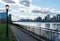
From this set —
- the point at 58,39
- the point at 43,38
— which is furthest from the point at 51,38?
the point at 43,38

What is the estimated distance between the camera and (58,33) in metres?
15.2

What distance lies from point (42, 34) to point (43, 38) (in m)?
0.57

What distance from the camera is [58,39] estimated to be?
50.5 ft

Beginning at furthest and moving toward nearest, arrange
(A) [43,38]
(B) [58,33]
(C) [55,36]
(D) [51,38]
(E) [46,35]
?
(A) [43,38] → (E) [46,35] → (D) [51,38] → (C) [55,36] → (B) [58,33]

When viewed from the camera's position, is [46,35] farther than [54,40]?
Yes

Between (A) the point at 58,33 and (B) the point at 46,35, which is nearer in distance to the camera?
(A) the point at 58,33

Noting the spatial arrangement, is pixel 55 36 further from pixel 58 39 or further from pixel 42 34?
pixel 42 34

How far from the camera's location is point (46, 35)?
1962cm

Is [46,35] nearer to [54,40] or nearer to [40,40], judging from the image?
[40,40]

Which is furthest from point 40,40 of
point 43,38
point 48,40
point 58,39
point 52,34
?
point 58,39

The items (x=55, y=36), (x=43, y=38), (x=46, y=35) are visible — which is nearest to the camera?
(x=55, y=36)

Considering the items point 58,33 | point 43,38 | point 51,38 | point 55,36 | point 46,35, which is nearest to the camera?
point 58,33

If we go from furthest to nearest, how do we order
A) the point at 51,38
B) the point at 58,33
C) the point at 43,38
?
the point at 43,38 < the point at 51,38 < the point at 58,33

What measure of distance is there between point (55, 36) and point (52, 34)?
39.2 inches
